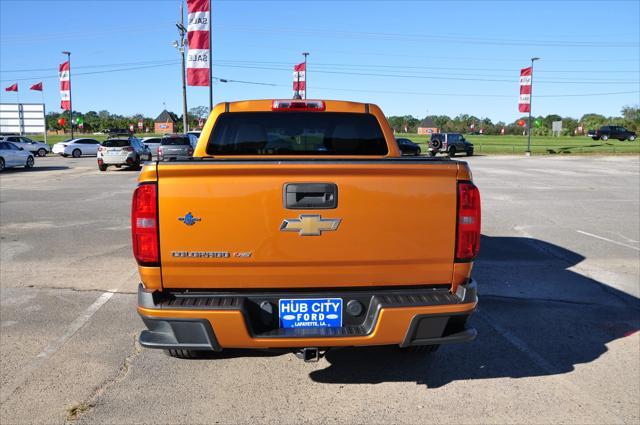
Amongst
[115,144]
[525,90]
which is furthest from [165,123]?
[115,144]

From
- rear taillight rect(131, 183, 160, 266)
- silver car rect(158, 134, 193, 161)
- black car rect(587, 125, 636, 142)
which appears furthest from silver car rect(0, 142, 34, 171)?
black car rect(587, 125, 636, 142)

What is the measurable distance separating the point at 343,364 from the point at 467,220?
5.44 ft

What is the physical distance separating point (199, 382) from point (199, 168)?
170cm

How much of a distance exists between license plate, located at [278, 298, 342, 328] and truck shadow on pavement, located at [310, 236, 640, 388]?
0.91 meters

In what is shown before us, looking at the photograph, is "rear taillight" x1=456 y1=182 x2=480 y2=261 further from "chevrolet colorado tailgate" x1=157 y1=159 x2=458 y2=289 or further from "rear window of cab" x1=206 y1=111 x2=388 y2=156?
"rear window of cab" x1=206 y1=111 x2=388 y2=156

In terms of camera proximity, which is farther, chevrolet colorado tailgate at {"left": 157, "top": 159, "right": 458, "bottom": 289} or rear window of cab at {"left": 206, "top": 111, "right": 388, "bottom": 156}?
rear window of cab at {"left": 206, "top": 111, "right": 388, "bottom": 156}

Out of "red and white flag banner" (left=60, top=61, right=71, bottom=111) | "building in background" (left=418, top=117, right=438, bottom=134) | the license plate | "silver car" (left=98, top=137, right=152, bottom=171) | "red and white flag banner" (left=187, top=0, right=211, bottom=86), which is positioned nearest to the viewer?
the license plate

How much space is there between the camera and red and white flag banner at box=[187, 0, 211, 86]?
66.6ft

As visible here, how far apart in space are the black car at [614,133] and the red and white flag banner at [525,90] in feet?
107

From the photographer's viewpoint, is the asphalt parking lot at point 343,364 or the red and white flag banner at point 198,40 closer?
the asphalt parking lot at point 343,364

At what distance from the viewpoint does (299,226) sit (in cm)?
298

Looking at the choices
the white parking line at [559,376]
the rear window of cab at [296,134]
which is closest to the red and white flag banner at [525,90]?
the white parking line at [559,376]

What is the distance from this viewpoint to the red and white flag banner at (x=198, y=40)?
800 inches

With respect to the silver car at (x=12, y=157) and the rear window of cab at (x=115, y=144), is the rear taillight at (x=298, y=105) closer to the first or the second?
the rear window of cab at (x=115, y=144)
